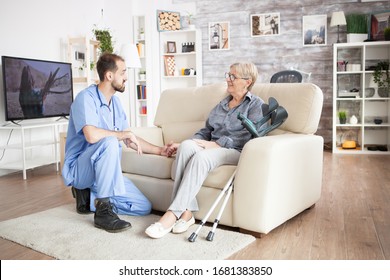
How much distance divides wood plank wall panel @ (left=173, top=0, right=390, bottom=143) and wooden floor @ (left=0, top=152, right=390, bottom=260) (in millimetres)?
1910

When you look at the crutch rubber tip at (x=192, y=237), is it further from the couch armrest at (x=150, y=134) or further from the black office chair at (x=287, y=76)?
the black office chair at (x=287, y=76)

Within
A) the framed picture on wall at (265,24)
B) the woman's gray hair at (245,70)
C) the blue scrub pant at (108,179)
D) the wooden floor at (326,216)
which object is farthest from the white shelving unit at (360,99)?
the blue scrub pant at (108,179)

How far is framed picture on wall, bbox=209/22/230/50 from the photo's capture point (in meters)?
6.43

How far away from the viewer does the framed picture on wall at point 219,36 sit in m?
6.43

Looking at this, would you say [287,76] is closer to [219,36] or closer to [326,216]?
[219,36]

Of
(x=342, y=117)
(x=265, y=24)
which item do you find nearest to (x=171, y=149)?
(x=342, y=117)

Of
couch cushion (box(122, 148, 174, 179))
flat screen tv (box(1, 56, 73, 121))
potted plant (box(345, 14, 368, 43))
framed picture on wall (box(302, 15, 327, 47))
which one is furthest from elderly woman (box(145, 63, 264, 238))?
framed picture on wall (box(302, 15, 327, 47))

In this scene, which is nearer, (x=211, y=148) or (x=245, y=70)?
(x=211, y=148)

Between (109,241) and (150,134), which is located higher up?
(150,134)

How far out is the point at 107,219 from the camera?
245 cm

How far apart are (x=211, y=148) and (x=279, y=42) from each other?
4.09 m

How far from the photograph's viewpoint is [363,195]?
3.28 meters

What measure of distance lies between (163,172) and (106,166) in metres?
0.42

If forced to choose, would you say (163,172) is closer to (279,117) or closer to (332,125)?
(279,117)
